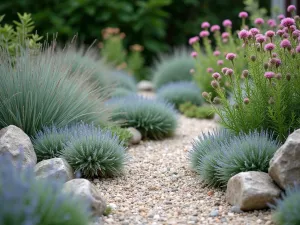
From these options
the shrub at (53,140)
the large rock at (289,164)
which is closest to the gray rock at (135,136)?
the shrub at (53,140)

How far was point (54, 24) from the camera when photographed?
10617 mm

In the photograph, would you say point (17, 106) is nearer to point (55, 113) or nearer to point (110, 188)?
point (55, 113)

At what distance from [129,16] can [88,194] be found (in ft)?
27.3

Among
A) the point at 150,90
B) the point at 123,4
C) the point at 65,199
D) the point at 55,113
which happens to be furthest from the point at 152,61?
the point at 65,199

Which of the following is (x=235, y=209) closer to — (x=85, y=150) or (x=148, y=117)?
(x=85, y=150)

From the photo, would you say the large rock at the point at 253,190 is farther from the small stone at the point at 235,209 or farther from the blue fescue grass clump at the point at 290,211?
the blue fescue grass clump at the point at 290,211

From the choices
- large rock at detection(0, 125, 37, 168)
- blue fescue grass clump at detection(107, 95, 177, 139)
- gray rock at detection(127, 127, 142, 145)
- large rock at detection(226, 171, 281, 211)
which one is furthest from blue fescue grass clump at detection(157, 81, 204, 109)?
large rock at detection(226, 171, 281, 211)

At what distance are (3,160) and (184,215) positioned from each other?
1.36 metres

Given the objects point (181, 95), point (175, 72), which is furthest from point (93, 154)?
point (175, 72)

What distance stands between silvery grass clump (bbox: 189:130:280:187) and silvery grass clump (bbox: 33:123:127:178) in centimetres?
73

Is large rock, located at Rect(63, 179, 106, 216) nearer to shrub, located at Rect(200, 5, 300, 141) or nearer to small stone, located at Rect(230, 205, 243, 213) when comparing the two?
small stone, located at Rect(230, 205, 243, 213)

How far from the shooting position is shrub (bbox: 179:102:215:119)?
6786 millimetres

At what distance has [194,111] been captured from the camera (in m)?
6.97

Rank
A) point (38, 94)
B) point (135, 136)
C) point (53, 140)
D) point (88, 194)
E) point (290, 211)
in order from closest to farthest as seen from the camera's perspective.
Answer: point (290, 211)
point (88, 194)
point (53, 140)
point (38, 94)
point (135, 136)
